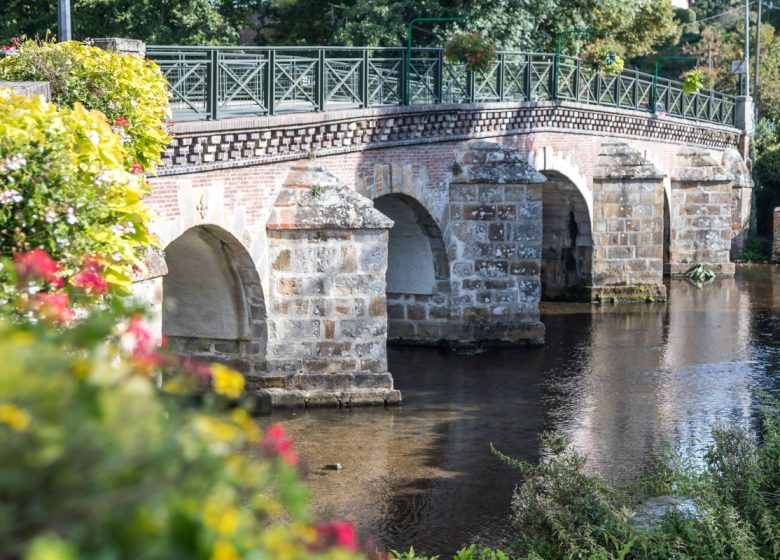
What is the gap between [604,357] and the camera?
20266 millimetres

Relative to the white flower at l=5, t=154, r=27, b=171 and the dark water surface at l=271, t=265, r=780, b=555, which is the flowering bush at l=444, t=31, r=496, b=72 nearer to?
the dark water surface at l=271, t=265, r=780, b=555

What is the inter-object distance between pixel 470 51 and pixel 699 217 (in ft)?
43.8

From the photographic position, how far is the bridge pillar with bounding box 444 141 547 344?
20656 millimetres

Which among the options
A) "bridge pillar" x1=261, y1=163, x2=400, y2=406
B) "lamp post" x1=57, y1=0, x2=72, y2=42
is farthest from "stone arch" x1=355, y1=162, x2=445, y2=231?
"lamp post" x1=57, y1=0, x2=72, y2=42

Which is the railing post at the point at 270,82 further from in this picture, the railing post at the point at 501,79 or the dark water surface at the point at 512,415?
the railing post at the point at 501,79

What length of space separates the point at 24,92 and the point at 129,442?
24.7ft

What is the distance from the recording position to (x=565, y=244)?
27500 mm

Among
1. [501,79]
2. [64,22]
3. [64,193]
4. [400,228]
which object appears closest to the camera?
[64,193]

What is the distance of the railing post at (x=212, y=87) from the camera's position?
14.6 meters

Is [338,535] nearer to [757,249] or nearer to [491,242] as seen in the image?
[491,242]

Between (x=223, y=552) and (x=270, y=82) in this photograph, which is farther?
(x=270, y=82)

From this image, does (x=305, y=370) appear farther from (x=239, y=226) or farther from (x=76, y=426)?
(x=76, y=426)

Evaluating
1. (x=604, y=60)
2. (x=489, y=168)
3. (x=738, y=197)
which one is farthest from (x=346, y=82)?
(x=738, y=197)

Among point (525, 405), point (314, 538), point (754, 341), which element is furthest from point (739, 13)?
point (314, 538)
